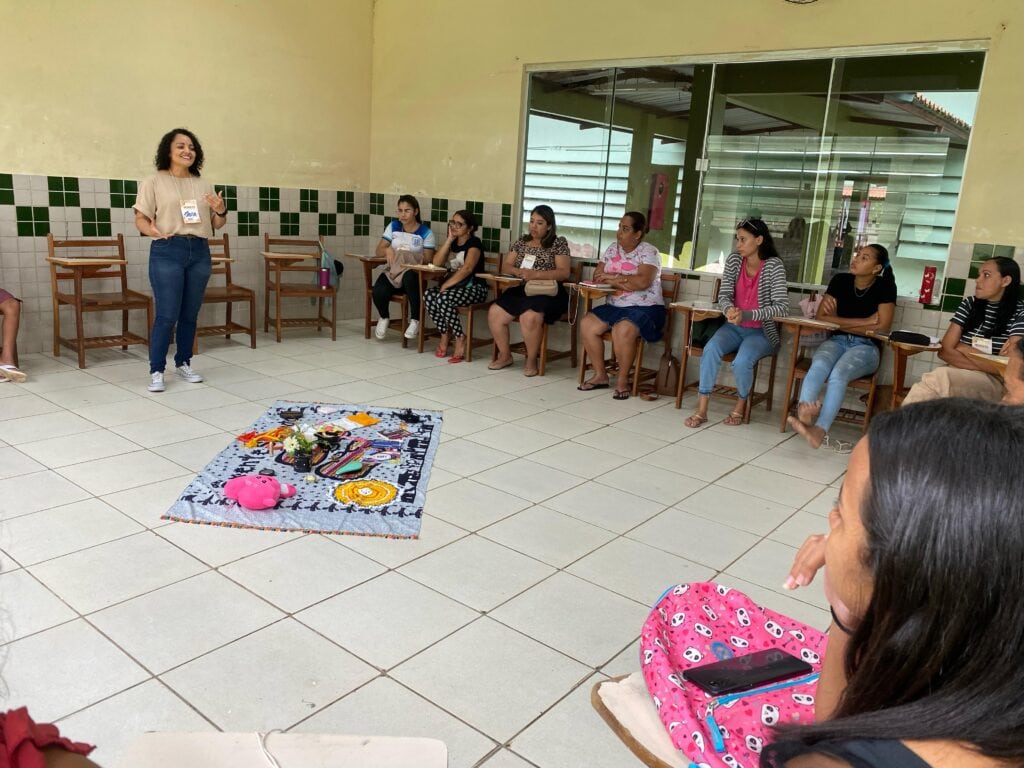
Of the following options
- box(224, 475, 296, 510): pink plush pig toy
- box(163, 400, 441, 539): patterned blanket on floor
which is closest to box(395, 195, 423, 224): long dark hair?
box(163, 400, 441, 539): patterned blanket on floor

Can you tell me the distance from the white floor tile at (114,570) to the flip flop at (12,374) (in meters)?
2.43

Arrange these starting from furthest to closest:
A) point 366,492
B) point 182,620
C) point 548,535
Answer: point 366,492
point 548,535
point 182,620

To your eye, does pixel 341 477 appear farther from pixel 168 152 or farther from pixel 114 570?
pixel 168 152

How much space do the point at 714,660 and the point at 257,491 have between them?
1953 mm

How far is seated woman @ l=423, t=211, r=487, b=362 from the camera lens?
5863 millimetres

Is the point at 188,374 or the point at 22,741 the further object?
the point at 188,374

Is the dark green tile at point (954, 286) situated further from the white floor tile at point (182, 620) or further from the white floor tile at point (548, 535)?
the white floor tile at point (182, 620)

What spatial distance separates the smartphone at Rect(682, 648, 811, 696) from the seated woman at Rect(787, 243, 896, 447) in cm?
280

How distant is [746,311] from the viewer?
4.57 meters

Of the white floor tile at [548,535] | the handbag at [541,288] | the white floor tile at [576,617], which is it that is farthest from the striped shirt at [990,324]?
the white floor tile at [576,617]

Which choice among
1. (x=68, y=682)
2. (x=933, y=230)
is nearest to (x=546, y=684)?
(x=68, y=682)

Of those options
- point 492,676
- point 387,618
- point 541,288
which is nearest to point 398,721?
point 492,676

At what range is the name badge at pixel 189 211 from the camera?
4.55 m

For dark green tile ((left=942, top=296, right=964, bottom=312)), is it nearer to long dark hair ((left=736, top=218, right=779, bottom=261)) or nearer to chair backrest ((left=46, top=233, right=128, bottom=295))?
long dark hair ((left=736, top=218, right=779, bottom=261))
